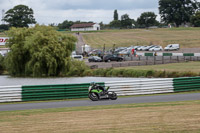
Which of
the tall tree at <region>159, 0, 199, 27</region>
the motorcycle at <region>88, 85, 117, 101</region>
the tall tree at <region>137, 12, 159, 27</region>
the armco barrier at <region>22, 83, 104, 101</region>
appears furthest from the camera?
the tall tree at <region>137, 12, 159, 27</region>

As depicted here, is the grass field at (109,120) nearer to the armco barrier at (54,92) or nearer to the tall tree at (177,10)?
the armco barrier at (54,92)

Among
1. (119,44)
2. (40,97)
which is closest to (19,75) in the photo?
(40,97)

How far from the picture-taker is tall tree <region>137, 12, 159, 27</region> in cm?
15716

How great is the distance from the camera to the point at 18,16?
125 m

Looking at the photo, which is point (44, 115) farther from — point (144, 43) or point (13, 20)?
point (13, 20)

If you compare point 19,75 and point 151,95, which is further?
point 19,75

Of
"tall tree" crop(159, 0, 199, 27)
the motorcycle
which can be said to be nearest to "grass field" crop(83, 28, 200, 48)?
"tall tree" crop(159, 0, 199, 27)

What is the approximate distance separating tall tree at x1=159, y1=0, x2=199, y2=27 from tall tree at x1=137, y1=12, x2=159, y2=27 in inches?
282

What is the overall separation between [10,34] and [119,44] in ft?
156

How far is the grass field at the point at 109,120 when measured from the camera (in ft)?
34.2

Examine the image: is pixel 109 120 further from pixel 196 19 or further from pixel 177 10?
pixel 177 10

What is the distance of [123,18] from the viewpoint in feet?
560

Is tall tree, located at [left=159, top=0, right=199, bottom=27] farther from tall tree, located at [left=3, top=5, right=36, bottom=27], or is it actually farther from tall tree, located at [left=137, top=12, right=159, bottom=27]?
tall tree, located at [left=3, top=5, right=36, bottom=27]

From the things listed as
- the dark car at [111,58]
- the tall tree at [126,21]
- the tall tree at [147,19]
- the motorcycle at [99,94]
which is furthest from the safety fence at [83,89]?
the tall tree at [126,21]
